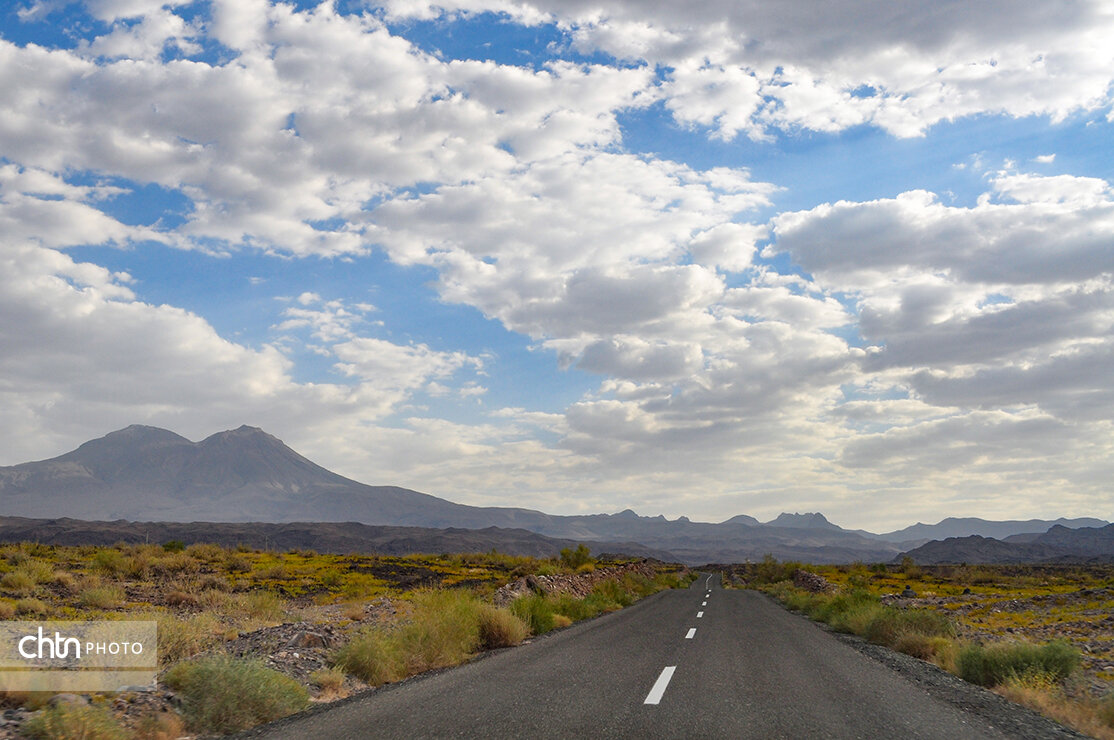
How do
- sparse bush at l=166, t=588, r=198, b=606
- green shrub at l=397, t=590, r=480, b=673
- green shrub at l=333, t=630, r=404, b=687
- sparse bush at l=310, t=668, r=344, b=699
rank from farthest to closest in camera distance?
1. sparse bush at l=166, t=588, r=198, b=606
2. green shrub at l=397, t=590, r=480, b=673
3. green shrub at l=333, t=630, r=404, b=687
4. sparse bush at l=310, t=668, r=344, b=699

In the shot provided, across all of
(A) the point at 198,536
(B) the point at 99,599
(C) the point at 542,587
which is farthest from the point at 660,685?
(A) the point at 198,536

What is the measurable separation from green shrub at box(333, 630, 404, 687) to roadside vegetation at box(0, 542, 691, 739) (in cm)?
2

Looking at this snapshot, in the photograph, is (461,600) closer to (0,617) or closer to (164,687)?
(164,687)

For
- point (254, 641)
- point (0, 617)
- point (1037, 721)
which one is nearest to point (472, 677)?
point (254, 641)

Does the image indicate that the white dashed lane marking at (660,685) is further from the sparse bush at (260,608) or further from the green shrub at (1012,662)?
the sparse bush at (260,608)

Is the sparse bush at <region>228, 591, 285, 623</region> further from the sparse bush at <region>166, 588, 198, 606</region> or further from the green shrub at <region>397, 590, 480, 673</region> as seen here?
the green shrub at <region>397, 590, 480, 673</region>

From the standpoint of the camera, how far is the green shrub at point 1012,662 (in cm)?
1212

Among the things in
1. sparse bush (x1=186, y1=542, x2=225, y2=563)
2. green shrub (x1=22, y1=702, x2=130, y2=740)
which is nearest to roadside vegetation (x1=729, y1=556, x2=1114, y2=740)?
green shrub (x1=22, y1=702, x2=130, y2=740)

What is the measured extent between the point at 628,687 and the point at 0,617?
18.3 metres

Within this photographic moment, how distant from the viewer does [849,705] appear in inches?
357

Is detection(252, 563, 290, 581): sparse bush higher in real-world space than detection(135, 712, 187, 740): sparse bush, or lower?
lower

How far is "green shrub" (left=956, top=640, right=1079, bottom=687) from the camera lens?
39.8 ft

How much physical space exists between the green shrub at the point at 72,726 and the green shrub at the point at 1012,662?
518 inches

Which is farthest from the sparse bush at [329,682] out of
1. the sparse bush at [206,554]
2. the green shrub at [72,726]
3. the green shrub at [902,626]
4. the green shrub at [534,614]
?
the sparse bush at [206,554]
